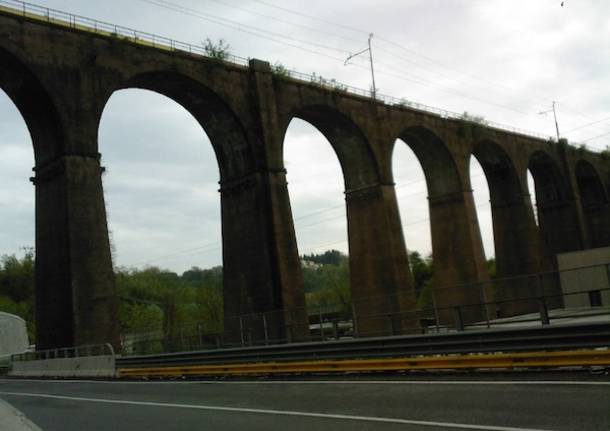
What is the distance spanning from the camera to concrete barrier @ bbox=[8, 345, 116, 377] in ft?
75.2

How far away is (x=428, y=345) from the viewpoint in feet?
44.8

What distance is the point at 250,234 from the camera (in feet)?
115

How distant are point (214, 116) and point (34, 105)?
10.3 m

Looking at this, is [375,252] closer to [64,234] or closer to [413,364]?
[64,234]

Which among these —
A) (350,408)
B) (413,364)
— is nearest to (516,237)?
(413,364)

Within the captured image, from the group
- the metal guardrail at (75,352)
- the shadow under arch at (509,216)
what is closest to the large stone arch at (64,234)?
the metal guardrail at (75,352)

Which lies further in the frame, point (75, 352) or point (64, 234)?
point (64, 234)

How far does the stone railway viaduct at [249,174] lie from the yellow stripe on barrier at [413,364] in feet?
18.4

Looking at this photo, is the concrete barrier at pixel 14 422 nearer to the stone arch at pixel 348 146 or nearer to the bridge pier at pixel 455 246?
the stone arch at pixel 348 146

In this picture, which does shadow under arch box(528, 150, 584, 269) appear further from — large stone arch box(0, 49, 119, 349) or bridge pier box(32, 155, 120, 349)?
large stone arch box(0, 49, 119, 349)

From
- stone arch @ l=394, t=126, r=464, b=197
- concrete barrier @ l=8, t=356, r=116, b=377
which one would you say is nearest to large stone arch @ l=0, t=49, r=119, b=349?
concrete barrier @ l=8, t=356, r=116, b=377

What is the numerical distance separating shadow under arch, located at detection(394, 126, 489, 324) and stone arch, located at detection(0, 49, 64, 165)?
2708cm

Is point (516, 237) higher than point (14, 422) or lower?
higher

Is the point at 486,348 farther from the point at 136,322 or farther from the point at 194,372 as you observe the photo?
the point at 136,322
